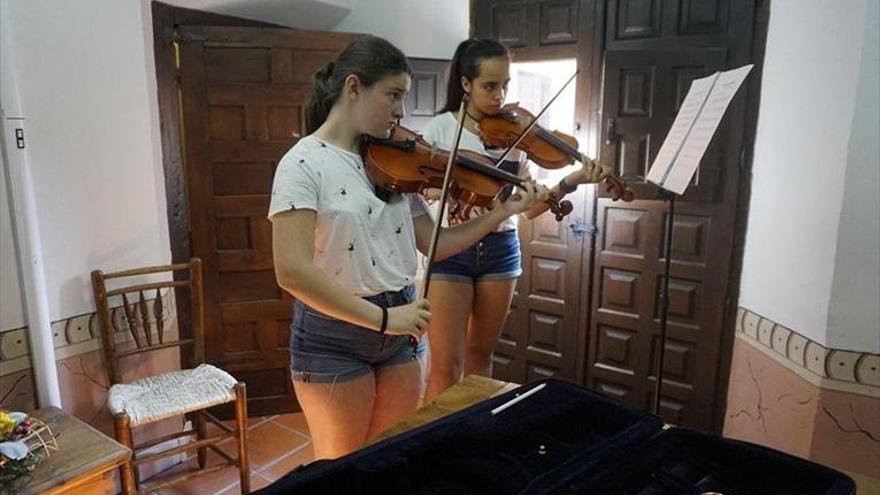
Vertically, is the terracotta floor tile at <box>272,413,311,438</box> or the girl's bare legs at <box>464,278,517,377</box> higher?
the girl's bare legs at <box>464,278,517,377</box>

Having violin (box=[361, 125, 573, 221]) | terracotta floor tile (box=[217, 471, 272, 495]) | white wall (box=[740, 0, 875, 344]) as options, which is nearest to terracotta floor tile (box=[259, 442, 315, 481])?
terracotta floor tile (box=[217, 471, 272, 495])

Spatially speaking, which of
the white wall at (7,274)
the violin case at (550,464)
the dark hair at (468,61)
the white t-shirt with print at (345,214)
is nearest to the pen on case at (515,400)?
the violin case at (550,464)

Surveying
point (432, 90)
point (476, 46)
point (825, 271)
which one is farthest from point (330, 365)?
point (432, 90)

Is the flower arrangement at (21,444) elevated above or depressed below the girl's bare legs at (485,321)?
below

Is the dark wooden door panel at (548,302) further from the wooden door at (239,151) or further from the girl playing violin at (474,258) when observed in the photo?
the wooden door at (239,151)

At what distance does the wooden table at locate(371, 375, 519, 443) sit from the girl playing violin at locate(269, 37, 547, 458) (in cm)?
10

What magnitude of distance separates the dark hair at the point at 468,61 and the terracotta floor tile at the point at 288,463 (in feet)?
4.52

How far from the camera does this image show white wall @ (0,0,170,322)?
173 cm

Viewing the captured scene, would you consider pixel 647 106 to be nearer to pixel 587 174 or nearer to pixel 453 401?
pixel 587 174

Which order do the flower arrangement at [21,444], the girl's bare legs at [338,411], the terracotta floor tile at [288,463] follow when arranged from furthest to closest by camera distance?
the terracotta floor tile at [288,463]
the flower arrangement at [21,444]
the girl's bare legs at [338,411]

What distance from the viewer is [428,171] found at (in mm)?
1384

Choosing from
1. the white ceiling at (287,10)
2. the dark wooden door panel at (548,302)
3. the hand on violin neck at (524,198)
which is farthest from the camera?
the dark wooden door panel at (548,302)

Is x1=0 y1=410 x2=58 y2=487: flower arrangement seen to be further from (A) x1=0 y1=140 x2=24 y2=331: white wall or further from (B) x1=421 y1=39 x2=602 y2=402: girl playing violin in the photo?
(B) x1=421 y1=39 x2=602 y2=402: girl playing violin

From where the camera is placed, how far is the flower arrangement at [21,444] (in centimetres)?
133
